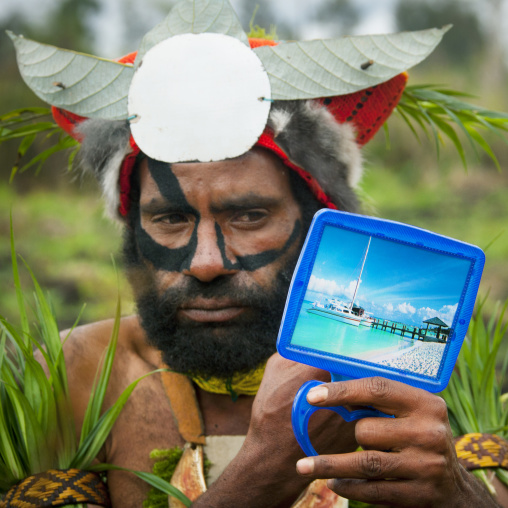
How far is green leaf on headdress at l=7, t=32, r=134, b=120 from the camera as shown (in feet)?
6.00

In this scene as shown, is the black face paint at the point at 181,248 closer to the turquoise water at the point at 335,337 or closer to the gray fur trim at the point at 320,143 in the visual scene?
the gray fur trim at the point at 320,143

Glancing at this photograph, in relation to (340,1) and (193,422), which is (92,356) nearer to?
(193,422)

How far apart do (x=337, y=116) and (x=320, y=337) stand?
96 centimetres

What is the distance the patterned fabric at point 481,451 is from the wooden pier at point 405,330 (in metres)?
0.71

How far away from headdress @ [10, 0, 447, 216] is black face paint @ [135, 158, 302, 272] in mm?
71

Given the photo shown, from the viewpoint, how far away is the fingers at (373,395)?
43.6 inches

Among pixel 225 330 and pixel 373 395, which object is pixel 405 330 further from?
pixel 225 330

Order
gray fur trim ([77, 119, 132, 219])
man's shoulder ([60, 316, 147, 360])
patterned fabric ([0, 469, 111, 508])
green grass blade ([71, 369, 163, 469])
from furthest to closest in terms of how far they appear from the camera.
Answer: man's shoulder ([60, 316, 147, 360]) < gray fur trim ([77, 119, 132, 219]) < green grass blade ([71, 369, 163, 469]) < patterned fabric ([0, 469, 111, 508])

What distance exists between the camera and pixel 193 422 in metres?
1.86

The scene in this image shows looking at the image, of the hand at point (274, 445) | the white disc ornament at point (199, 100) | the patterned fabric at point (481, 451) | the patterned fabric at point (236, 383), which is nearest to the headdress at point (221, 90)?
the white disc ornament at point (199, 100)

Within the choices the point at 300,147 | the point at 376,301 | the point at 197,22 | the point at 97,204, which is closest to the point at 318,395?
the point at 376,301

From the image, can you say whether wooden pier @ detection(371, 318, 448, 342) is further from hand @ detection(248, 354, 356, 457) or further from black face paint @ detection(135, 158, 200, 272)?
black face paint @ detection(135, 158, 200, 272)

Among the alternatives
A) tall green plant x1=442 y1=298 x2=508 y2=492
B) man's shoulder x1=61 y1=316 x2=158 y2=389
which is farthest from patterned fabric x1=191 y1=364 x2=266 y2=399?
tall green plant x1=442 y1=298 x2=508 y2=492

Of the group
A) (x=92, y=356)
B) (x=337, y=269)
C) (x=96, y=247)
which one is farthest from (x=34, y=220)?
(x=337, y=269)
